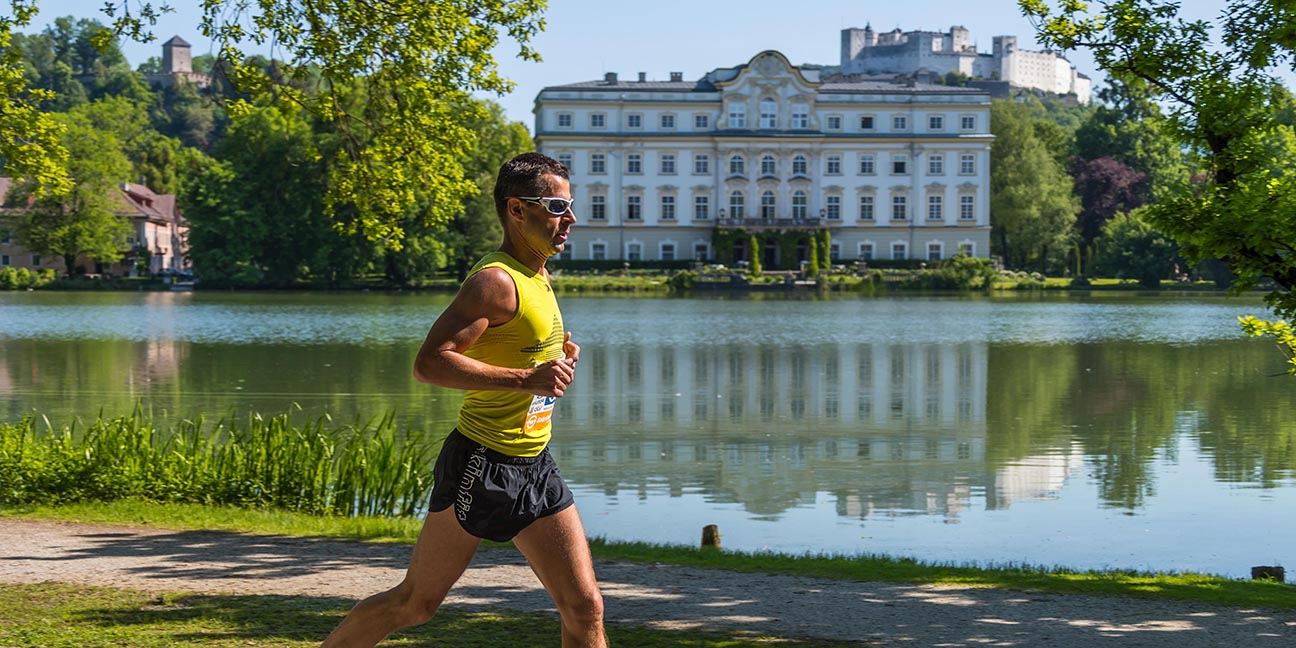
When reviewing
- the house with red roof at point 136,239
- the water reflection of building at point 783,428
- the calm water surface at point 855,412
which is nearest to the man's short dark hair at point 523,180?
the calm water surface at point 855,412

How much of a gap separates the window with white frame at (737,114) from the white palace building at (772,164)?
0.05 m

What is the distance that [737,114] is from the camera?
86.5m

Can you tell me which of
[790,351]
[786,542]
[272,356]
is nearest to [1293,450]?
[786,542]

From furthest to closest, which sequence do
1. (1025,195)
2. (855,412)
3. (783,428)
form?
1. (1025,195)
2. (855,412)
3. (783,428)

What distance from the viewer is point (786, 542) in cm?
1056

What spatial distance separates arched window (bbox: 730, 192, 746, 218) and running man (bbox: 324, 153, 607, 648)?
82.3 m

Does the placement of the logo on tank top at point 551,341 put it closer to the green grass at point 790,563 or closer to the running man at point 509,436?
the running man at point 509,436

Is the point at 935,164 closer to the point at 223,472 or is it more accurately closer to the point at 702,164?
the point at 702,164

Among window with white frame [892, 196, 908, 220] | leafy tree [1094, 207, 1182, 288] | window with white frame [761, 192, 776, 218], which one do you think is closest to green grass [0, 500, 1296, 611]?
leafy tree [1094, 207, 1182, 288]

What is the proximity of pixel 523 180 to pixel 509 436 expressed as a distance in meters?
0.76

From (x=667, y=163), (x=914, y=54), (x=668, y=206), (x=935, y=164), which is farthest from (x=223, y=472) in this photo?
(x=914, y=54)

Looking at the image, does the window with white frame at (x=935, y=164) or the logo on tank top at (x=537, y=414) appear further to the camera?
the window with white frame at (x=935, y=164)

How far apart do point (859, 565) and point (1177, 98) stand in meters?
2.99

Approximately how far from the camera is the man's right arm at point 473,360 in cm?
443
